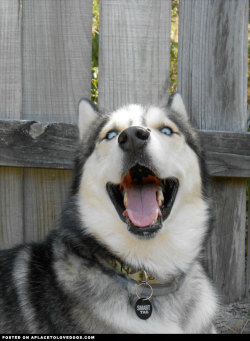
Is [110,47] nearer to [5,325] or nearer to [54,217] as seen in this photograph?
[54,217]

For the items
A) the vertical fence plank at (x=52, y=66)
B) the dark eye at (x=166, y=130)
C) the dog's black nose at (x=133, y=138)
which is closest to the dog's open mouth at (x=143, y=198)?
the dog's black nose at (x=133, y=138)

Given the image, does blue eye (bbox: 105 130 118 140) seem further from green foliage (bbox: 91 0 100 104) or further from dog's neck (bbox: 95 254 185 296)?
green foliage (bbox: 91 0 100 104)

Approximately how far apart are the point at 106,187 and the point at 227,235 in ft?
4.81

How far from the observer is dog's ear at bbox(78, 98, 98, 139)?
2953 millimetres

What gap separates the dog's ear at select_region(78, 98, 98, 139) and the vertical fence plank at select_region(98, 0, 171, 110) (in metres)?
0.37

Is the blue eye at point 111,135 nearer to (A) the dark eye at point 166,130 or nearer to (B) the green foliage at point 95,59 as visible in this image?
(A) the dark eye at point 166,130

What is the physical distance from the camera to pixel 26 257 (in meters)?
2.69

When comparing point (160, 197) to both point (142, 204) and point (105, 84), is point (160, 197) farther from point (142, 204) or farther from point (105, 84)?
point (105, 84)

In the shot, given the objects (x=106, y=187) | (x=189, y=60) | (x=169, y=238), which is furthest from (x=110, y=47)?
(x=169, y=238)

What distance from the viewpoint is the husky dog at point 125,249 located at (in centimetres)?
238

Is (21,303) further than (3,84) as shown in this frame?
No

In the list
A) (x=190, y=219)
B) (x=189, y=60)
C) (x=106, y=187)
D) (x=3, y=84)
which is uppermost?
(x=189, y=60)

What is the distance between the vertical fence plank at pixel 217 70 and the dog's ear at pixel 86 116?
2.87ft

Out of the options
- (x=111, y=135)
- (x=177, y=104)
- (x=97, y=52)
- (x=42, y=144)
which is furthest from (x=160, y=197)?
Answer: (x=97, y=52)
